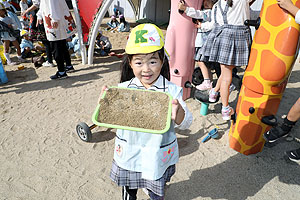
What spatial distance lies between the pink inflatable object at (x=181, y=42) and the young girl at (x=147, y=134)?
185 cm

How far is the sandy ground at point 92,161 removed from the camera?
2389mm

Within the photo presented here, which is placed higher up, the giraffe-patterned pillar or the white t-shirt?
the white t-shirt

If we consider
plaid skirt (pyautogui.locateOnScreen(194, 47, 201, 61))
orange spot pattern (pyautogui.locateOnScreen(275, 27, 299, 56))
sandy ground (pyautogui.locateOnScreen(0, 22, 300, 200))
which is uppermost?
orange spot pattern (pyautogui.locateOnScreen(275, 27, 299, 56))

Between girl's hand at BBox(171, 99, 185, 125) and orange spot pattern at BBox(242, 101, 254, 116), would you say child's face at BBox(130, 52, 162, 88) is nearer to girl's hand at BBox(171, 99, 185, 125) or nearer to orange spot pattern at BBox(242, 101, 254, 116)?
girl's hand at BBox(171, 99, 185, 125)

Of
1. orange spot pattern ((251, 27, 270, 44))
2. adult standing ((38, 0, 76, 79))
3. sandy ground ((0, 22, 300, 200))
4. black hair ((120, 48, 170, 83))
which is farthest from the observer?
adult standing ((38, 0, 76, 79))

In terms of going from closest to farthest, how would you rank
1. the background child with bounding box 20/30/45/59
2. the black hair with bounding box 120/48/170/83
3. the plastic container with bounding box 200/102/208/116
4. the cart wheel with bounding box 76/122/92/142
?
1. the black hair with bounding box 120/48/170/83
2. the cart wheel with bounding box 76/122/92/142
3. the plastic container with bounding box 200/102/208/116
4. the background child with bounding box 20/30/45/59

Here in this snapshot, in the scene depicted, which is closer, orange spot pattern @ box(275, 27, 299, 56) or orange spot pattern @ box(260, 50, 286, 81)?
orange spot pattern @ box(275, 27, 299, 56)

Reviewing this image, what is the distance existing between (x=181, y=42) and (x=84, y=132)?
191cm

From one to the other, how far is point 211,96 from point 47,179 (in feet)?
7.79

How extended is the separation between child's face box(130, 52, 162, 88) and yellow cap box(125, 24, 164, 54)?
0.06m

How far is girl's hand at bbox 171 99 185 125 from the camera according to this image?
52.4 inches

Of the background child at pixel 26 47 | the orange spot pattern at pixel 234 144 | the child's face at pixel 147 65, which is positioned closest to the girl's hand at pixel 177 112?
the child's face at pixel 147 65

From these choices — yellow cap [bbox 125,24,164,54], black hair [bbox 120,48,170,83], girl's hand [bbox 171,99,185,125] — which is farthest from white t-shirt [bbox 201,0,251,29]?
girl's hand [bbox 171,99,185,125]

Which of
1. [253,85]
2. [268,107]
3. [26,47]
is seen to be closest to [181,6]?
[253,85]
